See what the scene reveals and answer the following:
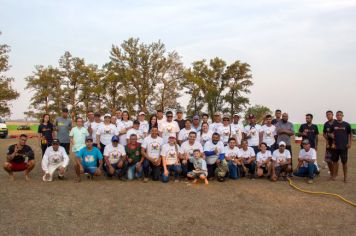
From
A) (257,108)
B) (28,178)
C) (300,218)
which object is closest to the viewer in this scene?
(300,218)

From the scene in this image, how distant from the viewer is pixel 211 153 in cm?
977

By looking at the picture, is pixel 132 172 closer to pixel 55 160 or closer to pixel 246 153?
pixel 55 160

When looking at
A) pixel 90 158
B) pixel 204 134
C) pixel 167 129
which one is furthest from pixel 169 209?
pixel 204 134

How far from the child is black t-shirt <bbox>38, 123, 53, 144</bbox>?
417cm

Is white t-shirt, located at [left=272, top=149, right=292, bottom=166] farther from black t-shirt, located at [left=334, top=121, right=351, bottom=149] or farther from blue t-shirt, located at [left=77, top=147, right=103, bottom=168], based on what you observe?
blue t-shirt, located at [left=77, top=147, right=103, bottom=168]

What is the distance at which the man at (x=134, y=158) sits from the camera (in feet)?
31.2

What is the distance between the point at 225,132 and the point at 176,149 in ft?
5.55

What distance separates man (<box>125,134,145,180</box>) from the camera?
31.2ft

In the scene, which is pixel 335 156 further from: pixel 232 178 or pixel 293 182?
pixel 232 178

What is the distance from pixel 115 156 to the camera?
9.54 m

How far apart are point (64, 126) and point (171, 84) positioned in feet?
97.7

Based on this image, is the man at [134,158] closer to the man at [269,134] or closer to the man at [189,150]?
the man at [189,150]

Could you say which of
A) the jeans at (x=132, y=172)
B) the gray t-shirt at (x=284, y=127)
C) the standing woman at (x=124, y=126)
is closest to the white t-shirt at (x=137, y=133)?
the standing woman at (x=124, y=126)

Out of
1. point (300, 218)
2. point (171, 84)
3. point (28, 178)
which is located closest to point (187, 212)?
point (300, 218)
